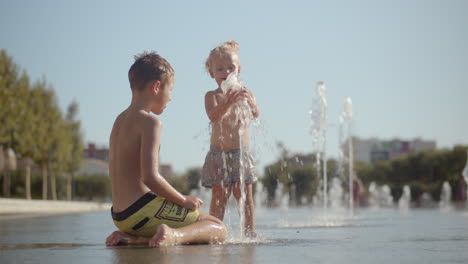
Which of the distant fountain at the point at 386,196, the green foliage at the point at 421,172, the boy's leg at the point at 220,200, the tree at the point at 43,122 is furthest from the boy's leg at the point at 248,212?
the green foliage at the point at 421,172

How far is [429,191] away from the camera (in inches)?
2436

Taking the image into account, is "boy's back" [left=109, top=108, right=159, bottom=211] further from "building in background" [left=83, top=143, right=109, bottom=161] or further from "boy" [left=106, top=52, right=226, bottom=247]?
"building in background" [left=83, top=143, right=109, bottom=161]

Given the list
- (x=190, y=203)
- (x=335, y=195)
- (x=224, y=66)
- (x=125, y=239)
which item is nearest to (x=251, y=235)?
(x=190, y=203)

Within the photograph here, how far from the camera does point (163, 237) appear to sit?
397 cm

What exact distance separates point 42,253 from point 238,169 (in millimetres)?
1874

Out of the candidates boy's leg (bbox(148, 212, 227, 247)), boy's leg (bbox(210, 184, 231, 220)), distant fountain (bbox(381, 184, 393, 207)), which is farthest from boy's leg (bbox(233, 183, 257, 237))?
distant fountain (bbox(381, 184, 393, 207))

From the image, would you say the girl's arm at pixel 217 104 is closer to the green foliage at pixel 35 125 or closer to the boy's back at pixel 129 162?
the boy's back at pixel 129 162

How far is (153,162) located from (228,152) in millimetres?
1427

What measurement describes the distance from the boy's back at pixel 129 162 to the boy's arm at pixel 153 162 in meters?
0.02

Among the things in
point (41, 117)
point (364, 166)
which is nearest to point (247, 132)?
point (41, 117)

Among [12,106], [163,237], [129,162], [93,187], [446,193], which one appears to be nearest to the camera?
[163,237]

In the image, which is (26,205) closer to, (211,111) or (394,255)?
(211,111)

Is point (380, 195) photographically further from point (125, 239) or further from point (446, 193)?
point (125, 239)

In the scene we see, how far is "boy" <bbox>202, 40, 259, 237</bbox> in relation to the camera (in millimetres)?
5324
